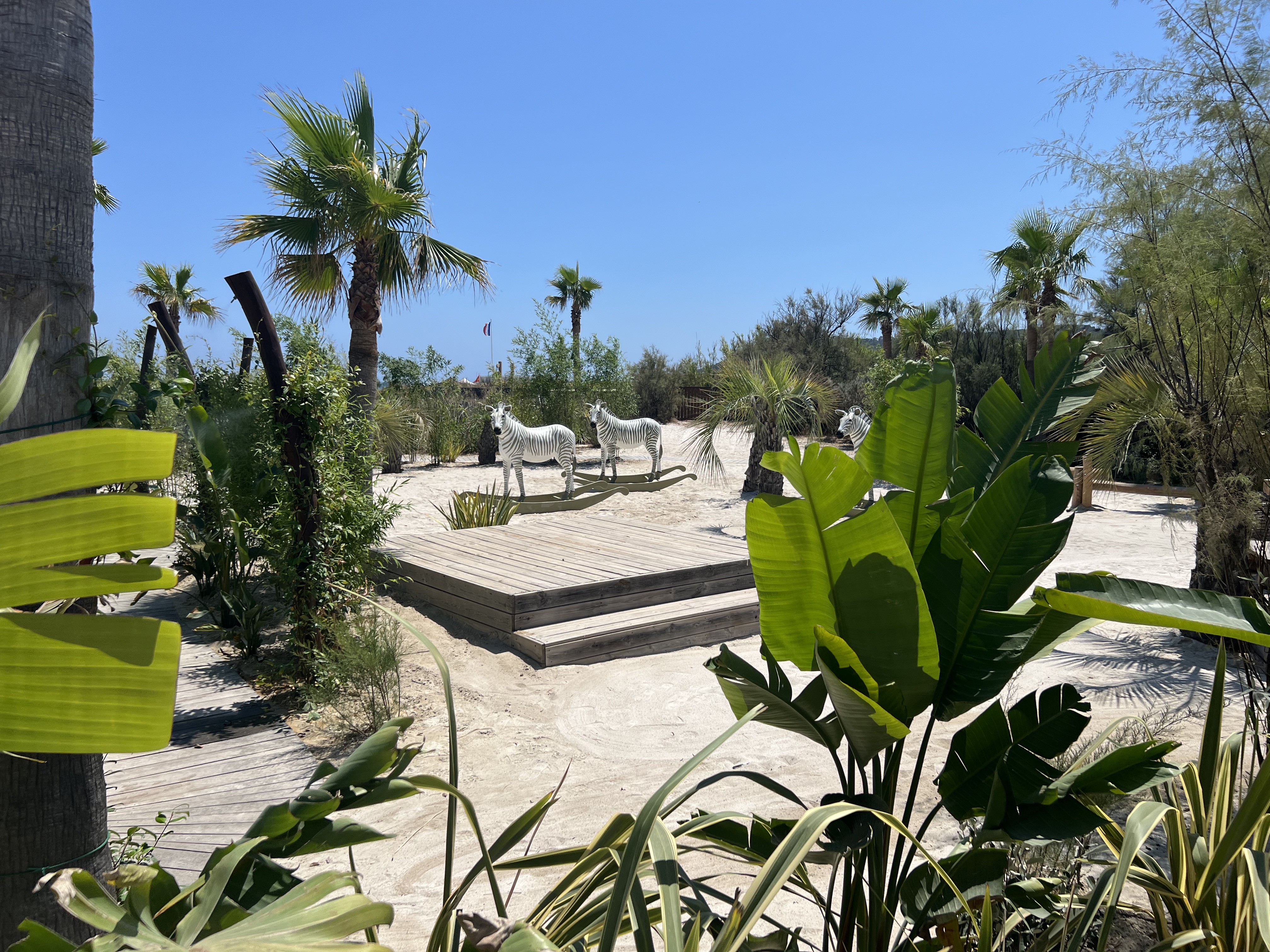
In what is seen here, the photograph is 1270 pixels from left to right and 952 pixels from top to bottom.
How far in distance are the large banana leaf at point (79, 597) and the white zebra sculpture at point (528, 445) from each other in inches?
459

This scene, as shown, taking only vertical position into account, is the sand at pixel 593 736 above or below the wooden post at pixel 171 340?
below

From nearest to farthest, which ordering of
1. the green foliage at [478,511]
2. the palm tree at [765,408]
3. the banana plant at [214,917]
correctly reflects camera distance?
the banana plant at [214,917], the green foliage at [478,511], the palm tree at [765,408]

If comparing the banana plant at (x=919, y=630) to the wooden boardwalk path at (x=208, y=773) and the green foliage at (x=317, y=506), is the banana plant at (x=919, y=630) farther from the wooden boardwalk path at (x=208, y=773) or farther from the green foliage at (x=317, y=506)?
the green foliage at (x=317, y=506)

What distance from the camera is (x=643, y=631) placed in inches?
247

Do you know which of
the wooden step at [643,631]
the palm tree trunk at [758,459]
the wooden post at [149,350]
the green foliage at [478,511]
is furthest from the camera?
the palm tree trunk at [758,459]

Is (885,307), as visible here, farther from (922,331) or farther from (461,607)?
(461,607)

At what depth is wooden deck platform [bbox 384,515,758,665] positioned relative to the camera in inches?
242

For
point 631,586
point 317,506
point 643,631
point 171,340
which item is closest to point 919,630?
point 317,506

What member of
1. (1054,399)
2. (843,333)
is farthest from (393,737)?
(843,333)

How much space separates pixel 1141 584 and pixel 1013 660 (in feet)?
1.52

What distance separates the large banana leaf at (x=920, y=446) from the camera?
1.72 metres

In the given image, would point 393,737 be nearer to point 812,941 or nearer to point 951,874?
point 951,874

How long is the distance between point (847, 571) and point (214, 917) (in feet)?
3.74

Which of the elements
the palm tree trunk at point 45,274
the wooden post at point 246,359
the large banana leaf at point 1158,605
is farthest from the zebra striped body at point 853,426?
the palm tree trunk at point 45,274
